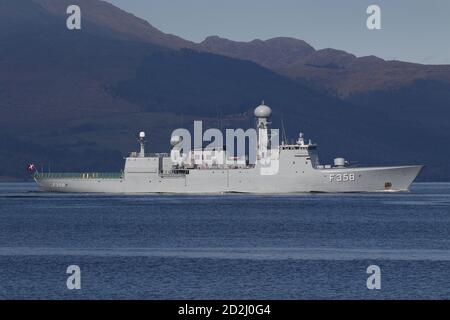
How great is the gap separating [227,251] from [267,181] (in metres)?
70.3

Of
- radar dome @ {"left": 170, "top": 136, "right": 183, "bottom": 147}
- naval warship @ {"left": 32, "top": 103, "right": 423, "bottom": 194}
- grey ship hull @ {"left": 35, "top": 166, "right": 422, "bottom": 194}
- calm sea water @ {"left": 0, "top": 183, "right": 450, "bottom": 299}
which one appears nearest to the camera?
calm sea water @ {"left": 0, "top": 183, "right": 450, "bottom": 299}

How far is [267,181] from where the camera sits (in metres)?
137

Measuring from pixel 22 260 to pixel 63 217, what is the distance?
1600 inches

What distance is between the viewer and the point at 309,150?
439 ft

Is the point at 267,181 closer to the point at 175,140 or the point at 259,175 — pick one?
the point at 259,175

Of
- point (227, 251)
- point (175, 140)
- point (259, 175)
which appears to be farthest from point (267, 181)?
point (227, 251)

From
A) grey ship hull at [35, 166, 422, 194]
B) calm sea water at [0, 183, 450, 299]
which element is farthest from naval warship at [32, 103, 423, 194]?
calm sea water at [0, 183, 450, 299]

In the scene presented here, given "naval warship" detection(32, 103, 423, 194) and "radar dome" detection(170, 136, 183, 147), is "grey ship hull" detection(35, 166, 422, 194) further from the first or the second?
"radar dome" detection(170, 136, 183, 147)

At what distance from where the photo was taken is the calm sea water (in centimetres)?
4988

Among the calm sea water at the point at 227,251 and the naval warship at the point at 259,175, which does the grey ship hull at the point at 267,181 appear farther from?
the calm sea water at the point at 227,251

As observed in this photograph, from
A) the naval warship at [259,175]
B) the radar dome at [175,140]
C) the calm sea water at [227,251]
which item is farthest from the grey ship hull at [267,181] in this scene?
the calm sea water at [227,251]
